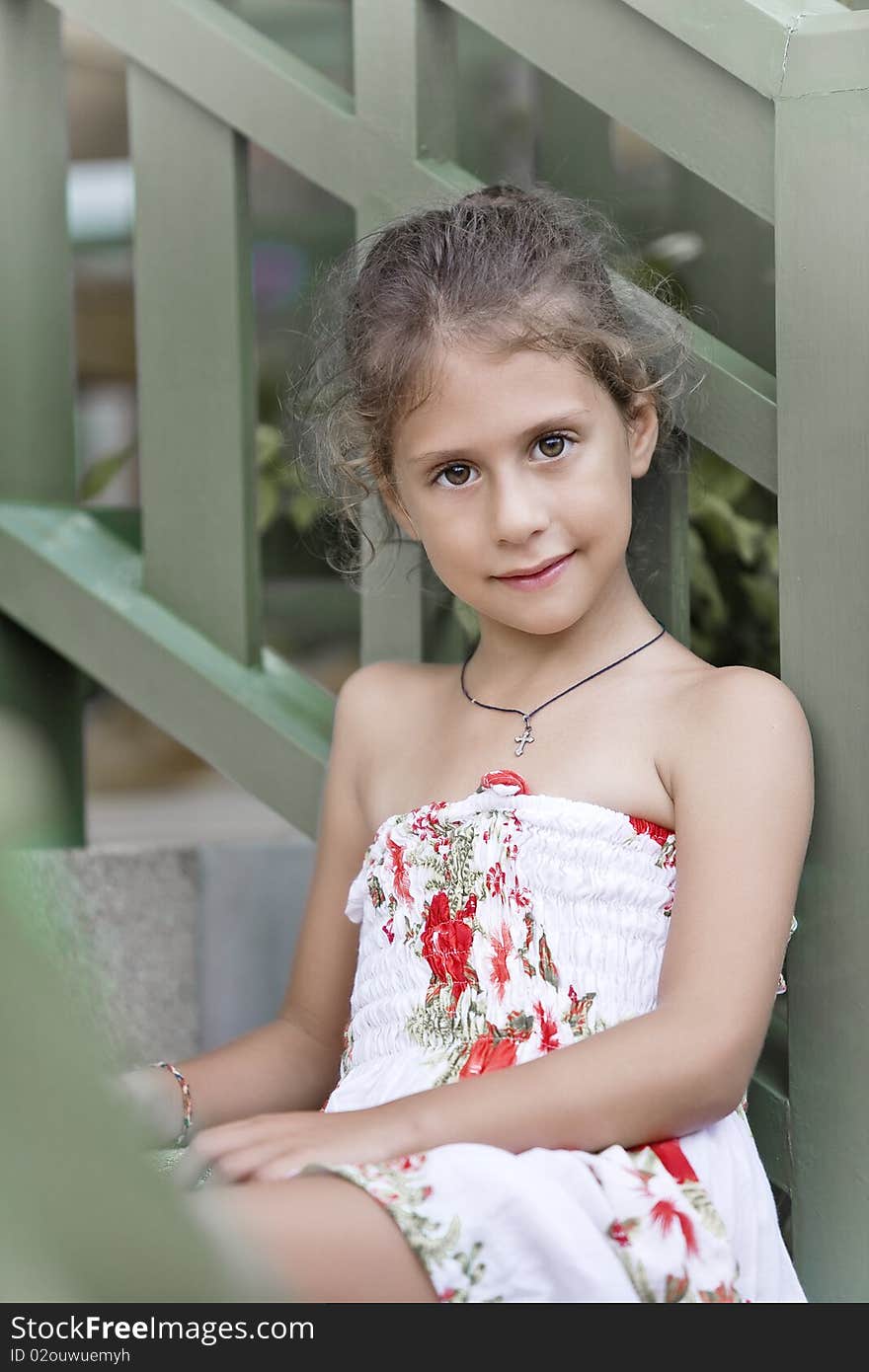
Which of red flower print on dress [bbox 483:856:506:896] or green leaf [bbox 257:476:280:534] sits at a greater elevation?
red flower print on dress [bbox 483:856:506:896]

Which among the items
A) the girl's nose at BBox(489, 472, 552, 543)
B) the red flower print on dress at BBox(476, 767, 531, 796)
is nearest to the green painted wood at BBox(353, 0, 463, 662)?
the girl's nose at BBox(489, 472, 552, 543)

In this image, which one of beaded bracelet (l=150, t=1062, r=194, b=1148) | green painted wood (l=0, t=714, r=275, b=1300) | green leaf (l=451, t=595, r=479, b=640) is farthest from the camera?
green leaf (l=451, t=595, r=479, b=640)

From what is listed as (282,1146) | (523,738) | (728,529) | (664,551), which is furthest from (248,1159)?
(728,529)

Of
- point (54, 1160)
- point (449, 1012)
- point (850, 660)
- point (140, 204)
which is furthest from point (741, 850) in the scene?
point (140, 204)

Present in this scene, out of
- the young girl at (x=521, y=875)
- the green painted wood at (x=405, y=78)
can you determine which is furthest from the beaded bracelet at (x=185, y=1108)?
the green painted wood at (x=405, y=78)

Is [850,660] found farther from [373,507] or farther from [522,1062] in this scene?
[373,507]

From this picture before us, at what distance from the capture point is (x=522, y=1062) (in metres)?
1.38

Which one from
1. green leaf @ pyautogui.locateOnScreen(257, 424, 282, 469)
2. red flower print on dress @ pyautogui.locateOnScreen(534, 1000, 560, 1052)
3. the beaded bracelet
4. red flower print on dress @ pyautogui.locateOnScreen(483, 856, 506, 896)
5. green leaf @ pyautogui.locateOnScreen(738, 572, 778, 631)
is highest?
green leaf @ pyautogui.locateOnScreen(257, 424, 282, 469)

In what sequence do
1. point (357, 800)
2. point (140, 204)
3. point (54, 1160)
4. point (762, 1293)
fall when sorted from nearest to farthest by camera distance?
point (54, 1160) < point (762, 1293) < point (357, 800) < point (140, 204)

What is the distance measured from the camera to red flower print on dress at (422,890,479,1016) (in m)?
1.48

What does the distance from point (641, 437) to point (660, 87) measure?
34 centimetres

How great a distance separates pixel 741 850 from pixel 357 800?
1.75ft

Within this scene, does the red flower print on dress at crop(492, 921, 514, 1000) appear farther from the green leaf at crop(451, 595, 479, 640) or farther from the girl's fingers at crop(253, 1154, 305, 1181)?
the green leaf at crop(451, 595, 479, 640)

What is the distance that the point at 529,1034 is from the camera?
1.42 m
